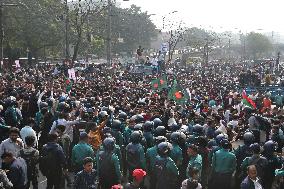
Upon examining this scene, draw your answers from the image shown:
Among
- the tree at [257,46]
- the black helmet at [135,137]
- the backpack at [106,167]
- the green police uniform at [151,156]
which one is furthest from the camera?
the tree at [257,46]

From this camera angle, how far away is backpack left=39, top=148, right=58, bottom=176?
902 centimetres

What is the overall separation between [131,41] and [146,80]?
48272 mm

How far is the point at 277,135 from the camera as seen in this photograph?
10836 mm

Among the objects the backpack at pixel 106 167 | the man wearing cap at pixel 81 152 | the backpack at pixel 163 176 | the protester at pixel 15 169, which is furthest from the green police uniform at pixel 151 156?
the protester at pixel 15 169

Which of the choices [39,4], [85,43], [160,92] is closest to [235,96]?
[160,92]

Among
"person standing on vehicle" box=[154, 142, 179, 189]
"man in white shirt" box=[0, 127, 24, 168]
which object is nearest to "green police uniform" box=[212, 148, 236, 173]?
"person standing on vehicle" box=[154, 142, 179, 189]

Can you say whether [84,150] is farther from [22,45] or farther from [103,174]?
[22,45]

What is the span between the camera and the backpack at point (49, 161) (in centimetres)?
902

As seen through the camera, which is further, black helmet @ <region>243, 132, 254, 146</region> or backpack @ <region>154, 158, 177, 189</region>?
black helmet @ <region>243, 132, 254, 146</region>

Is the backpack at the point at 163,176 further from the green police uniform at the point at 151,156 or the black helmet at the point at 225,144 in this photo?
the black helmet at the point at 225,144

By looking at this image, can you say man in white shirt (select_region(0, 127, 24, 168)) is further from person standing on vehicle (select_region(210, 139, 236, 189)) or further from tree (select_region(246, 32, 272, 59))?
tree (select_region(246, 32, 272, 59))

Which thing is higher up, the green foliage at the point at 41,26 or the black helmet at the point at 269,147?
the green foliage at the point at 41,26

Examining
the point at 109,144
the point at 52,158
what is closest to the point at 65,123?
the point at 52,158

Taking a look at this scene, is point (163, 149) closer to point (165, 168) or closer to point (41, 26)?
point (165, 168)
